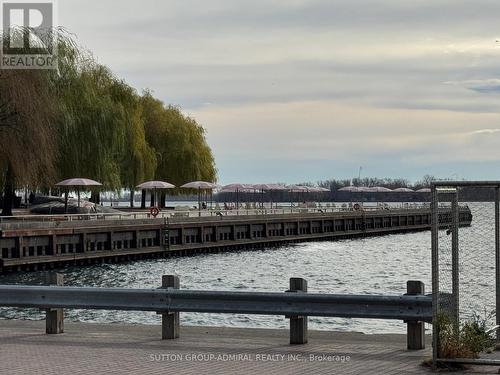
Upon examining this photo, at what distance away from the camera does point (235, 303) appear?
1276 cm

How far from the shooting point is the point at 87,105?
58.8m

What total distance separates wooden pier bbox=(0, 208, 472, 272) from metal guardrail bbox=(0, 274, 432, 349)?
32.9 m

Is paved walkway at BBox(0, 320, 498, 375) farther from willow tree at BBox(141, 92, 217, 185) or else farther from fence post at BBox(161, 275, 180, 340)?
willow tree at BBox(141, 92, 217, 185)

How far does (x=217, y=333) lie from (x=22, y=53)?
36.6 meters

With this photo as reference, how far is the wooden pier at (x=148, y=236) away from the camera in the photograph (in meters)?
47.7

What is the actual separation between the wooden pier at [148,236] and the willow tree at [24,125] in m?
3.37

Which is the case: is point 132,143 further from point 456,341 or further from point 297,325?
point 456,341

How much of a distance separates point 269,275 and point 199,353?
34.4m

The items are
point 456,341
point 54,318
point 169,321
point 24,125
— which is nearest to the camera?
point 456,341

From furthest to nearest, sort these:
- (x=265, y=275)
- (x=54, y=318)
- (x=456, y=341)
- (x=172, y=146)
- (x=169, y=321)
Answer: (x=172, y=146)
(x=265, y=275)
(x=54, y=318)
(x=169, y=321)
(x=456, y=341)

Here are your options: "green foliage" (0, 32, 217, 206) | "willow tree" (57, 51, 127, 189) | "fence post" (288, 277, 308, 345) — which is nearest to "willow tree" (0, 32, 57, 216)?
"green foliage" (0, 32, 217, 206)

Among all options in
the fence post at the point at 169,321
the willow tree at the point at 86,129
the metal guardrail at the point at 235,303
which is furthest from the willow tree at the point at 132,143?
the fence post at the point at 169,321

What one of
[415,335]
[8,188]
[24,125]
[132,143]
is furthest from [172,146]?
[415,335]

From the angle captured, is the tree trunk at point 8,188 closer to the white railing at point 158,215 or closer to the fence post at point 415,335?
the white railing at point 158,215
